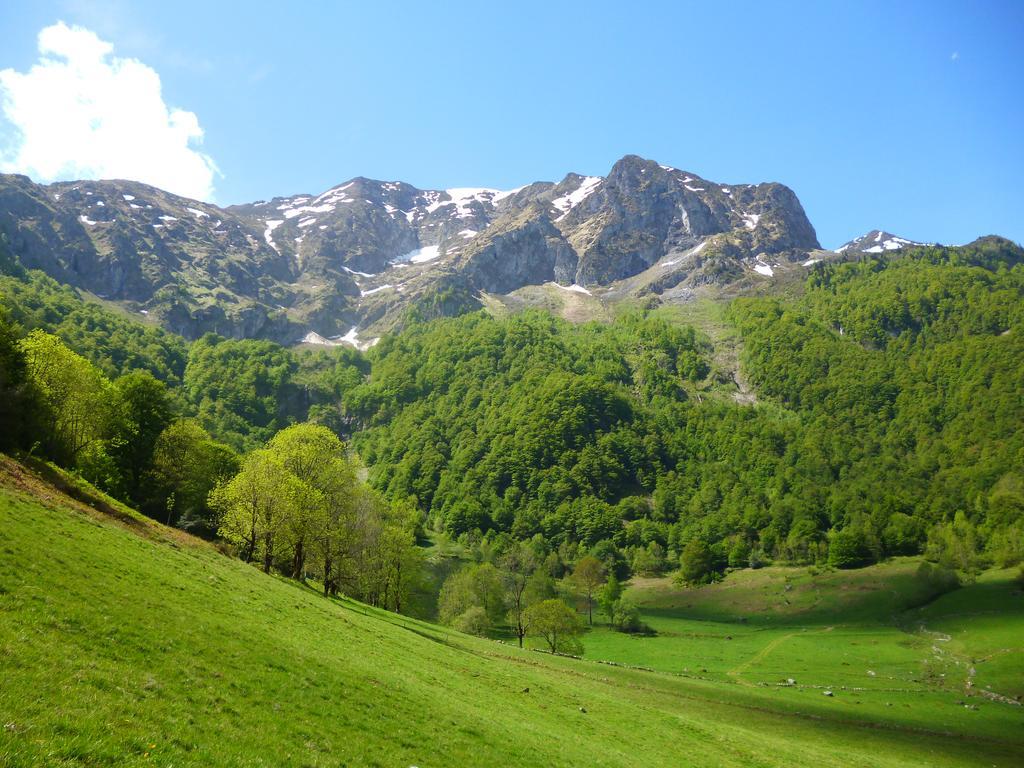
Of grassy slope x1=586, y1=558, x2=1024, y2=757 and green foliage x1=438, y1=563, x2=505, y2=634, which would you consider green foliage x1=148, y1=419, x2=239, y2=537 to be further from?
grassy slope x1=586, y1=558, x2=1024, y2=757

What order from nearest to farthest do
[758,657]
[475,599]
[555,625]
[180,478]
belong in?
[180,478] → [555,625] → [758,657] → [475,599]

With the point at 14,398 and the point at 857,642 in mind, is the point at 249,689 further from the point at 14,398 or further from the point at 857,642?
the point at 857,642

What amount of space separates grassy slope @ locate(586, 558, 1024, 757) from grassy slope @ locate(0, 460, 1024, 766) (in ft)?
64.4

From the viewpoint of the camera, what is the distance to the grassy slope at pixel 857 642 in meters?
66.9

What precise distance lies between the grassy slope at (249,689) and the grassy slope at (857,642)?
64.4 feet

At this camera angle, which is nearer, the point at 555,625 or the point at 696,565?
the point at 555,625

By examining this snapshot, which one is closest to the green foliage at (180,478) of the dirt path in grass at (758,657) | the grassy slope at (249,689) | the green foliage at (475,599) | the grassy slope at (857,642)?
the grassy slope at (249,689)

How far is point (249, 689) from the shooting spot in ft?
65.5

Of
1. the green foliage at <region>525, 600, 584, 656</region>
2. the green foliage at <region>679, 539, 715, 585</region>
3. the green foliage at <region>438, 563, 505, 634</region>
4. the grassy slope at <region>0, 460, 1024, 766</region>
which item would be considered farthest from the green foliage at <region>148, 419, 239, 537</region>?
the green foliage at <region>679, 539, 715, 585</region>

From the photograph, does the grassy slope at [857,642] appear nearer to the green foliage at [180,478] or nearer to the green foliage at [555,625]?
the green foliage at [555,625]

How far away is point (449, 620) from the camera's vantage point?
323 ft

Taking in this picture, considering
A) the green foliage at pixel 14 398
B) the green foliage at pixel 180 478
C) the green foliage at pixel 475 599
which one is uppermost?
the green foliage at pixel 14 398

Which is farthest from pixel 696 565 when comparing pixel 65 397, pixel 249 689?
pixel 249 689

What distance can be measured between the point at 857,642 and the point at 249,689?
114m
